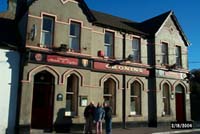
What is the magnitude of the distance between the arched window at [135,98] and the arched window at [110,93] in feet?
5.87

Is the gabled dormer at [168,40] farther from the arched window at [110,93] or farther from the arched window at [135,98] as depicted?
the arched window at [110,93]

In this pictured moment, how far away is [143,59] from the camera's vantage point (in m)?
23.3

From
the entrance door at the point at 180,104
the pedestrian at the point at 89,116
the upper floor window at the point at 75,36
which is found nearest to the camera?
the pedestrian at the point at 89,116

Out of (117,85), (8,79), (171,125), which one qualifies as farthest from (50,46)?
(171,125)

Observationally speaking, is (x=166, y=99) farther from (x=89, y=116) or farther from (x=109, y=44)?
(x=89, y=116)

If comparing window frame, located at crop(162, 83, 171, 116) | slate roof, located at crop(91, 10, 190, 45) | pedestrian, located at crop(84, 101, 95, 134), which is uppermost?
slate roof, located at crop(91, 10, 190, 45)

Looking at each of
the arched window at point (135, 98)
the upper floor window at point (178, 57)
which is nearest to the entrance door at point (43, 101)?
the arched window at point (135, 98)

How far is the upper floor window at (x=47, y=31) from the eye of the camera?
18.2m

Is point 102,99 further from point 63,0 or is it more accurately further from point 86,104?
point 63,0

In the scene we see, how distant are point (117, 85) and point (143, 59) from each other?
352 centimetres

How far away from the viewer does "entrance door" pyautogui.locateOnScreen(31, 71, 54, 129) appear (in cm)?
1767

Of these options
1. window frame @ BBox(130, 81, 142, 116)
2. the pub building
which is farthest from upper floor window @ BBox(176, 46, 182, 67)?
window frame @ BBox(130, 81, 142, 116)

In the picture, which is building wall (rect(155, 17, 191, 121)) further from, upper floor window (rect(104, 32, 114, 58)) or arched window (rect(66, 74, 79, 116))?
arched window (rect(66, 74, 79, 116))

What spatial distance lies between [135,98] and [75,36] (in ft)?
23.6
